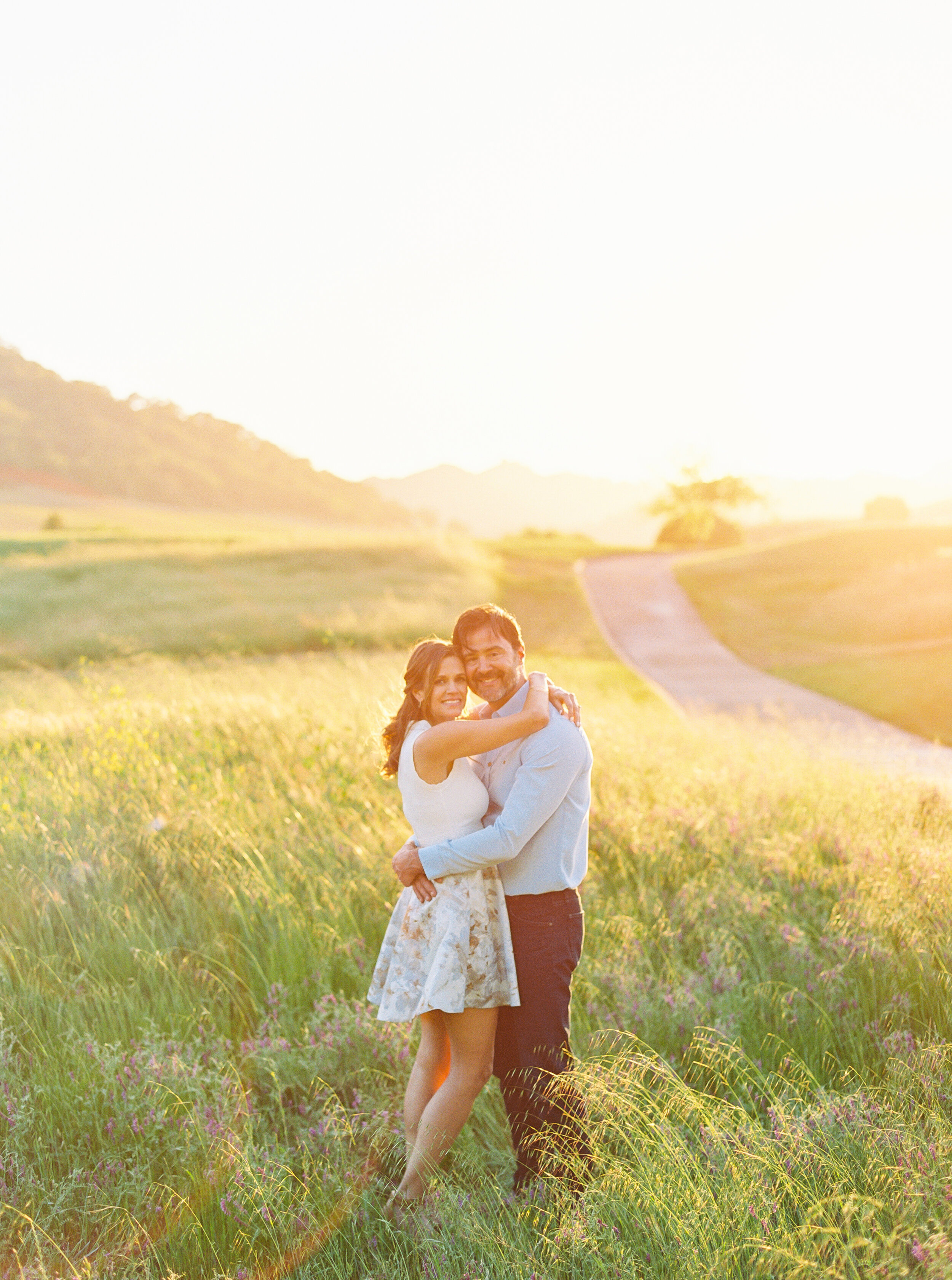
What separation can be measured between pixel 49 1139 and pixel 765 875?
3.85 meters

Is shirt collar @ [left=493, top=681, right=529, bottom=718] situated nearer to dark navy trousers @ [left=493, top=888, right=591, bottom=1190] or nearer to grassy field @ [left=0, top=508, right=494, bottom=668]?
dark navy trousers @ [left=493, top=888, right=591, bottom=1190]

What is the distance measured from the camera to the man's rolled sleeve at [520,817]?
279cm

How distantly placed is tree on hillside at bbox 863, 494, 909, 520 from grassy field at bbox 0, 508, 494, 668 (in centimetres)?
3583

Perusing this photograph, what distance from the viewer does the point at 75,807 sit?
18.1ft

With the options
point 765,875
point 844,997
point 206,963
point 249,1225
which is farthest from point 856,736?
point 249,1225

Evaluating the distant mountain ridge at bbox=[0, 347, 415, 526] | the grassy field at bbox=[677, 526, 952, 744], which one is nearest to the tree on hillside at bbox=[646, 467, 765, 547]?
the grassy field at bbox=[677, 526, 952, 744]

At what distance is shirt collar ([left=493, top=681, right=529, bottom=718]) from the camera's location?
119 inches

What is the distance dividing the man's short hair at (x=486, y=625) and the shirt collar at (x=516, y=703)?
0.16 m

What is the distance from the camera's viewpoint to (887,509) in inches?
2438

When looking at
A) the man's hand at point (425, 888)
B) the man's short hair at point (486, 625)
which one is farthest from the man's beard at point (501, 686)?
the man's hand at point (425, 888)

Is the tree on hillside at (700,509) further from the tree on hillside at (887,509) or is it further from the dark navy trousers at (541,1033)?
the dark navy trousers at (541,1033)

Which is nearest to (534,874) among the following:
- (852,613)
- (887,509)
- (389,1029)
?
(389,1029)

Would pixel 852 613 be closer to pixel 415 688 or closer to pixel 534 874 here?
pixel 534 874

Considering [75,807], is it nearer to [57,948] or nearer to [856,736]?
[57,948]
